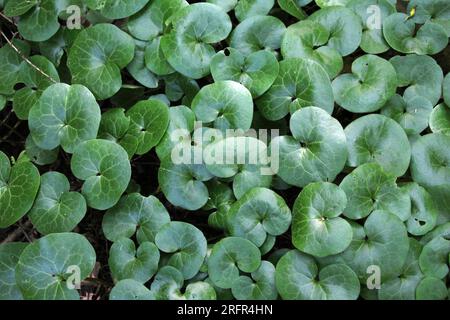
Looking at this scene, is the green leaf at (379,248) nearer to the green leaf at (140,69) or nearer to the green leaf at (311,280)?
the green leaf at (311,280)

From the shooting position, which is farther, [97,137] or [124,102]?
[124,102]

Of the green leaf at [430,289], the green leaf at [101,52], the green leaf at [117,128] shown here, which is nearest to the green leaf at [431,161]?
the green leaf at [430,289]

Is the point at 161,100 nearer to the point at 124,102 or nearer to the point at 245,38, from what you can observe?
the point at 124,102

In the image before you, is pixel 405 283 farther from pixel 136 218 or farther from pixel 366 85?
pixel 136 218

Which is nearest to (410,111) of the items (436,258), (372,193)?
(372,193)

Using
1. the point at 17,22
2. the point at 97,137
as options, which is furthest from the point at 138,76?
Answer: the point at 17,22

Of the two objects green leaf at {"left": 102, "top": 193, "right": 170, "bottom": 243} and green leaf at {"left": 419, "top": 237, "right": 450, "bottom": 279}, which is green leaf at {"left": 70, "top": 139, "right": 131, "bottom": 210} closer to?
green leaf at {"left": 102, "top": 193, "right": 170, "bottom": 243}
